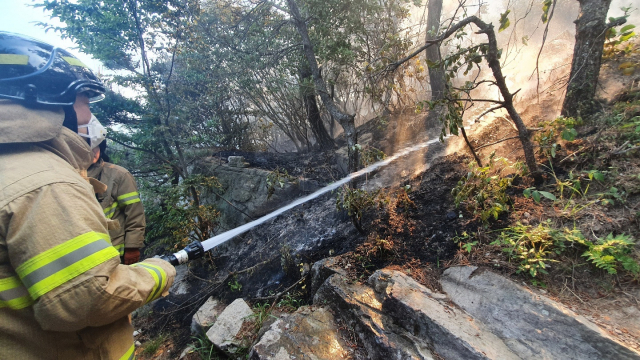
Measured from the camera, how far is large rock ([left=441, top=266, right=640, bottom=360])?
151 centimetres

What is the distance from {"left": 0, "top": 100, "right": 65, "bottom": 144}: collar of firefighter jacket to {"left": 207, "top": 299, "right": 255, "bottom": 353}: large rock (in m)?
2.29

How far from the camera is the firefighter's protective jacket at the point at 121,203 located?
3119mm

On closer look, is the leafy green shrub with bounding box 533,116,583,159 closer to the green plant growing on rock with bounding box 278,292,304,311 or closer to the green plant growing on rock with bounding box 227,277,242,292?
the green plant growing on rock with bounding box 278,292,304,311

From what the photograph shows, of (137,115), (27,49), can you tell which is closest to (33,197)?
(27,49)

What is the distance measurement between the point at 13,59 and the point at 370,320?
2.80 m

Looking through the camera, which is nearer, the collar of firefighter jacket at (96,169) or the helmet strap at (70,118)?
the helmet strap at (70,118)

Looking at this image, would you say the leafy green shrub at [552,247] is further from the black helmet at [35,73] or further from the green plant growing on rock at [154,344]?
the green plant growing on rock at [154,344]

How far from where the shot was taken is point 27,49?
1562mm

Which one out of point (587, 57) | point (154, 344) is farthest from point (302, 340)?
point (587, 57)

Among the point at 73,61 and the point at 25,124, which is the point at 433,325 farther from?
the point at 73,61

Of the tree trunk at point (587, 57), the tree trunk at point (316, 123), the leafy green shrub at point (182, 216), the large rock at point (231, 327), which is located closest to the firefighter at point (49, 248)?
the large rock at point (231, 327)

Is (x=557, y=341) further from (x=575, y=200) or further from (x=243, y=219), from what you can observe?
(x=243, y=219)

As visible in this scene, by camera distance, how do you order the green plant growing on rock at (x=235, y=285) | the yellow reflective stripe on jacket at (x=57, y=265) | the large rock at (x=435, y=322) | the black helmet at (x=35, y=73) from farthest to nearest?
the green plant growing on rock at (x=235, y=285) < the large rock at (x=435, y=322) < the black helmet at (x=35, y=73) < the yellow reflective stripe on jacket at (x=57, y=265)

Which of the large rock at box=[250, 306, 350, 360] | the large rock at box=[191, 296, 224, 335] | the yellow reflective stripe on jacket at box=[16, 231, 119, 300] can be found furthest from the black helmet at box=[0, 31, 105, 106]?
the large rock at box=[191, 296, 224, 335]
